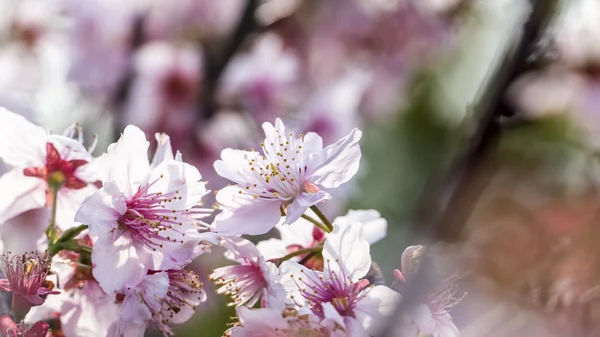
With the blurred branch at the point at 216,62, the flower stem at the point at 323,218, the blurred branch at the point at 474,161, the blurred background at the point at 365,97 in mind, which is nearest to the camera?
the blurred branch at the point at 474,161

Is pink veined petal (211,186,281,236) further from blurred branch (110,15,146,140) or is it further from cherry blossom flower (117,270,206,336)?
blurred branch (110,15,146,140)

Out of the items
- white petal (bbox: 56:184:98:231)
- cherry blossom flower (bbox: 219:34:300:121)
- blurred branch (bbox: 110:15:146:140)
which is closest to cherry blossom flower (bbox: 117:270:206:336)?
white petal (bbox: 56:184:98:231)

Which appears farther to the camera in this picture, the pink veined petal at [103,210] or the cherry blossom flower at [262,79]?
the cherry blossom flower at [262,79]

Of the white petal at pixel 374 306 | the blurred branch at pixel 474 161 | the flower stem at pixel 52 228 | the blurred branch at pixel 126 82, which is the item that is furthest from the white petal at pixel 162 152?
the blurred branch at pixel 126 82

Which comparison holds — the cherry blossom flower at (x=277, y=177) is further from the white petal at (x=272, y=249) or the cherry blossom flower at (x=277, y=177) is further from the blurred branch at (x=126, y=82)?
the blurred branch at (x=126, y=82)

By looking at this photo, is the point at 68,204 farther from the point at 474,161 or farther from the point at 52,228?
the point at 474,161

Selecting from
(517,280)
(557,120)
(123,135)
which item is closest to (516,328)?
(517,280)

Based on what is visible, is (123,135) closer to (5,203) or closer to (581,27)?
(5,203)
